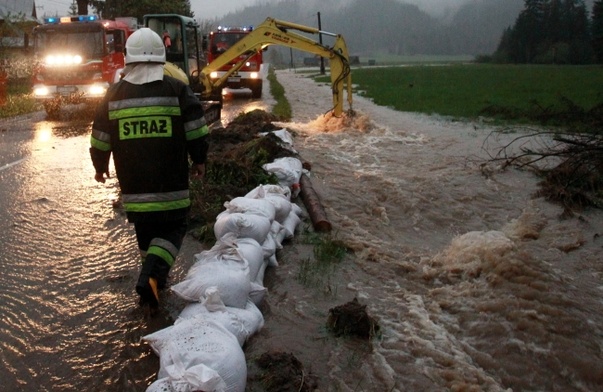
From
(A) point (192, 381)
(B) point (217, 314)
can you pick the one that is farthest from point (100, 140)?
(A) point (192, 381)

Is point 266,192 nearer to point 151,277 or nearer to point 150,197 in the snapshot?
point 150,197

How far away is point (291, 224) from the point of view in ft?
19.6

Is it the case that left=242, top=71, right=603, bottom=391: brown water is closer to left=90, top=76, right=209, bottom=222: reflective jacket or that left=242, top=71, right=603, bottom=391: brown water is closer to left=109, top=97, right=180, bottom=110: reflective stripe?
left=90, top=76, right=209, bottom=222: reflective jacket

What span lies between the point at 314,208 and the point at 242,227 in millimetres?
1997

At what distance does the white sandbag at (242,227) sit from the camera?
4812mm

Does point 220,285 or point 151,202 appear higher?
point 151,202

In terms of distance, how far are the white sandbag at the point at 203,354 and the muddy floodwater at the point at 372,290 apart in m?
0.33

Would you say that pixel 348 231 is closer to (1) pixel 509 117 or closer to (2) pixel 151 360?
(2) pixel 151 360

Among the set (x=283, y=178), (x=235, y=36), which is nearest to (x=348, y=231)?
(x=283, y=178)

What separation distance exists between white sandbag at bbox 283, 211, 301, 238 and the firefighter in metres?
1.85

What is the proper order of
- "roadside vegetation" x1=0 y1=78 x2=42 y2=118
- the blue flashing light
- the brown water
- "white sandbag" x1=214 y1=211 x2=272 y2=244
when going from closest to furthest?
the brown water, "white sandbag" x1=214 y1=211 x2=272 y2=244, the blue flashing light, "roadside vegetation" x1=0 y1=78 x2=42 y2=118

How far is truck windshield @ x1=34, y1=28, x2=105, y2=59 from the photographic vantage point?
14.5 metres

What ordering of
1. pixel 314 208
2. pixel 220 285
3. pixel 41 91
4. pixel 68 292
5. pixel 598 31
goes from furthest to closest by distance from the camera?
pixel 598 31 → pixel 41 91 → pixel 314 208 → pixel 68 292 → pixel 220 285

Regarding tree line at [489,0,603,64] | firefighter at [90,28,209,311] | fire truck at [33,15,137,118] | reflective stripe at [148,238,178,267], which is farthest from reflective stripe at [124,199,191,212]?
tree line at [489,0,603,64]
